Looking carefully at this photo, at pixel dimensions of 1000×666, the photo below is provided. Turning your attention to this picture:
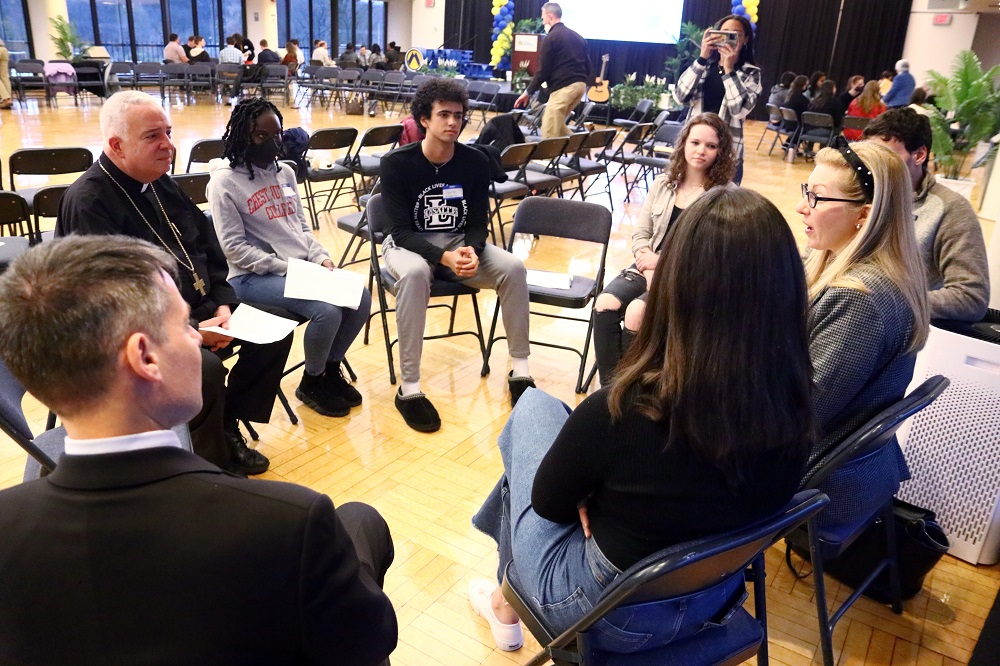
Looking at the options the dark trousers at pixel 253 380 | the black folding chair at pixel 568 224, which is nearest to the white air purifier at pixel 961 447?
the black folding chair at pixel 568 224

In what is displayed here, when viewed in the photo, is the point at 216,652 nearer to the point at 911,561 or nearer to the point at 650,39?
the point at 911,561

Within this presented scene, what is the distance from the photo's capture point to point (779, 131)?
1218 cm

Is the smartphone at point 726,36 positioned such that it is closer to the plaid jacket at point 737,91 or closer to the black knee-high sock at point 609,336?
the plaid jacket at point 737,91

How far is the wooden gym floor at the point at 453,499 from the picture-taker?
214 centimetres

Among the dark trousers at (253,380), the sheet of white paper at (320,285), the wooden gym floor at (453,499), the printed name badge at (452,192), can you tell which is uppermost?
the printed name badge at (452,192)

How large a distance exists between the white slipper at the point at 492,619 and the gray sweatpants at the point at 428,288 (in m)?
1.30

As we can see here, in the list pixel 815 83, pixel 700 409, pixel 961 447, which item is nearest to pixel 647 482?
pixel 700 409

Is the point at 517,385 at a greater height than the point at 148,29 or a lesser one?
lesser

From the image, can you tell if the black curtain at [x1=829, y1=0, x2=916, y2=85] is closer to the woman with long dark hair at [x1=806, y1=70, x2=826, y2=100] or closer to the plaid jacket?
the woman with long dark hair at [x1=806, y1=70, x2=826, y2=100]

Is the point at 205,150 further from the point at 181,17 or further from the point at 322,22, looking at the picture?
the point at 322,22

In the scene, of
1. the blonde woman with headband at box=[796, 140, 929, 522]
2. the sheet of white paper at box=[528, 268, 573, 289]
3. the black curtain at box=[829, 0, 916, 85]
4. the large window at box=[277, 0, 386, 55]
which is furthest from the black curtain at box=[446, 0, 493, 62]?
the blonde woman with headband at box=[796, 140, 929, 522]

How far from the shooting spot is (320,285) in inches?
124

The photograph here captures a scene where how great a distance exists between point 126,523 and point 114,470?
0.22 ft

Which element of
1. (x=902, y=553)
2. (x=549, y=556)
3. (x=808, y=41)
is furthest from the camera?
(x=808, y=41)
